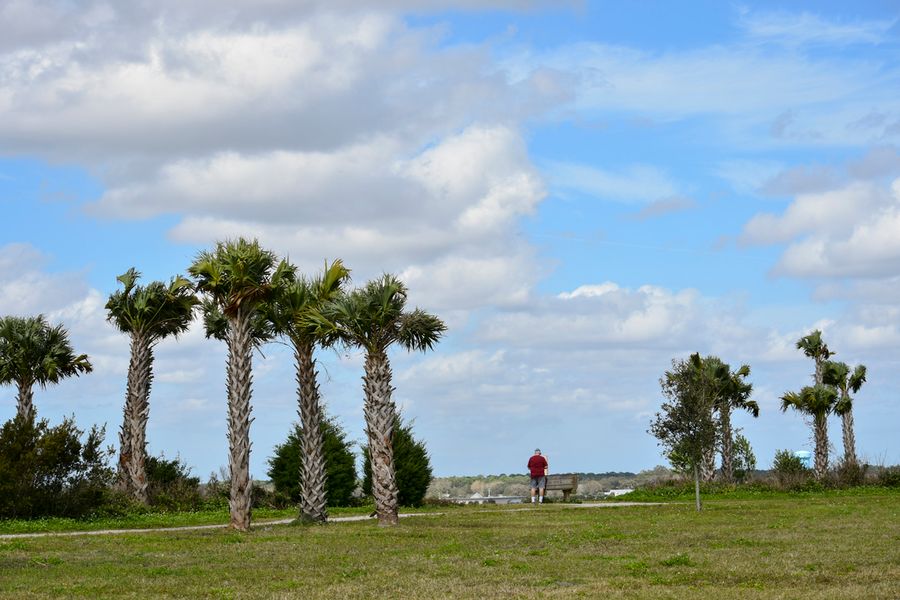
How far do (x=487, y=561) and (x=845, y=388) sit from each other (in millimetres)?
44072

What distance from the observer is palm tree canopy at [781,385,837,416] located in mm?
57125

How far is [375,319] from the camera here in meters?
32.3

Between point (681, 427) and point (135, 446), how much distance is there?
2128 cm

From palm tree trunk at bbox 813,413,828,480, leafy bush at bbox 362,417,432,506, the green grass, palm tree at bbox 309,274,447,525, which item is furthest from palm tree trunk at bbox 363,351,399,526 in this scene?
palm tree trunk at bbox 813,413,828,480

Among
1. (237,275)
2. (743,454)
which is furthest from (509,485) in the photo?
(237,275)

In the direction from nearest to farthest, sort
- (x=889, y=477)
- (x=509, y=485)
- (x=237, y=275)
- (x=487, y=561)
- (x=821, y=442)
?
(x=487, y=561) < (x=237, y=275) < (x=889, y=477) < (x=821, y=442) < (x=509, y=485)

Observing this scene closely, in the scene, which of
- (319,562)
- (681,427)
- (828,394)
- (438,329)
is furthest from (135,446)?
(828,394)

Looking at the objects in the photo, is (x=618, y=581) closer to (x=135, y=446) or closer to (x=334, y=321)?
(x=334, y=321)

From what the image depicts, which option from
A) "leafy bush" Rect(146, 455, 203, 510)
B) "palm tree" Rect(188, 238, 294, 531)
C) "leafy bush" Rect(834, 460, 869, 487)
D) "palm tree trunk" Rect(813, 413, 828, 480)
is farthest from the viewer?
"palm tree trunk" Rect(813, 413, 828, 480)

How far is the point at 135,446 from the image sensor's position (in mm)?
43750

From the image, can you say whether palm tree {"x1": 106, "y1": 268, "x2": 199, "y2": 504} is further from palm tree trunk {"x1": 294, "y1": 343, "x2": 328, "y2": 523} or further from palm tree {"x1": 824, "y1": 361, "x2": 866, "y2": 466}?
palm tree {"x1": 824, "y1": 361, "x2": 866, "y2": 466}

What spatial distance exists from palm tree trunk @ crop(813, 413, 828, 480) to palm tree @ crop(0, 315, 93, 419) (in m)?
37.0

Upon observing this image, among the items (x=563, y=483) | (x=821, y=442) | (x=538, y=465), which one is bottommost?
(x=563, y=483)

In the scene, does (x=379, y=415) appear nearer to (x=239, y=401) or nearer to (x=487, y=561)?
(x=239, y=401)
